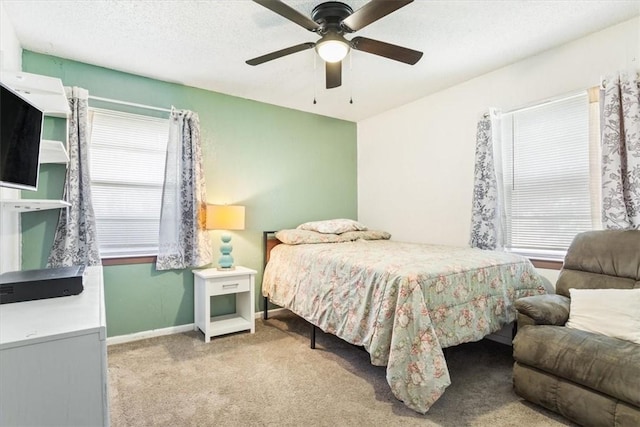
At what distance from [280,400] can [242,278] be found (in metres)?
1.36

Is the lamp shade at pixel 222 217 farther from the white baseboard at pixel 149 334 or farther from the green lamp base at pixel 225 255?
the white baseboard at pixel 149 334

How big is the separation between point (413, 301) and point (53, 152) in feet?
8.72

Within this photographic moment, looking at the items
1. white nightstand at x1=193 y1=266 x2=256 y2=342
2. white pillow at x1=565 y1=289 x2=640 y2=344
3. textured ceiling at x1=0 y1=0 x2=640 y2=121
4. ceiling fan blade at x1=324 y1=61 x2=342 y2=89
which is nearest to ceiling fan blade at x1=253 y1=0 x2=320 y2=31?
textured ceiling at x1=0 y1=0 x2=640 y2=121

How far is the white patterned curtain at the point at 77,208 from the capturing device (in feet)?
8.73

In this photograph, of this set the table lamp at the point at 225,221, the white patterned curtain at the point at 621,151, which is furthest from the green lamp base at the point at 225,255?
the white patterned curtain at the point at 621,151

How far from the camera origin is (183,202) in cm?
323

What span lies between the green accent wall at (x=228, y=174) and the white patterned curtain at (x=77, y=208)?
14cm

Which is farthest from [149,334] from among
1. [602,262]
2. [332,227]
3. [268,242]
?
[602,262]

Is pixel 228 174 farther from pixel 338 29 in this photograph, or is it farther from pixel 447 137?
pixel 447 137

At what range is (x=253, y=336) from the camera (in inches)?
124

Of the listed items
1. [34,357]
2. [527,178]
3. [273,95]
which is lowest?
[34,357]

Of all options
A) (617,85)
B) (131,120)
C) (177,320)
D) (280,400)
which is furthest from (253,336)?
(617,85)

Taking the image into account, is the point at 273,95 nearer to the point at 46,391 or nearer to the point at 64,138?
the point at 64,138

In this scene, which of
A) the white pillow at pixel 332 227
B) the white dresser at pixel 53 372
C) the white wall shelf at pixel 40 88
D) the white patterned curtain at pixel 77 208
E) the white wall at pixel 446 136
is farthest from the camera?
the white pillow at pixel 332 227
